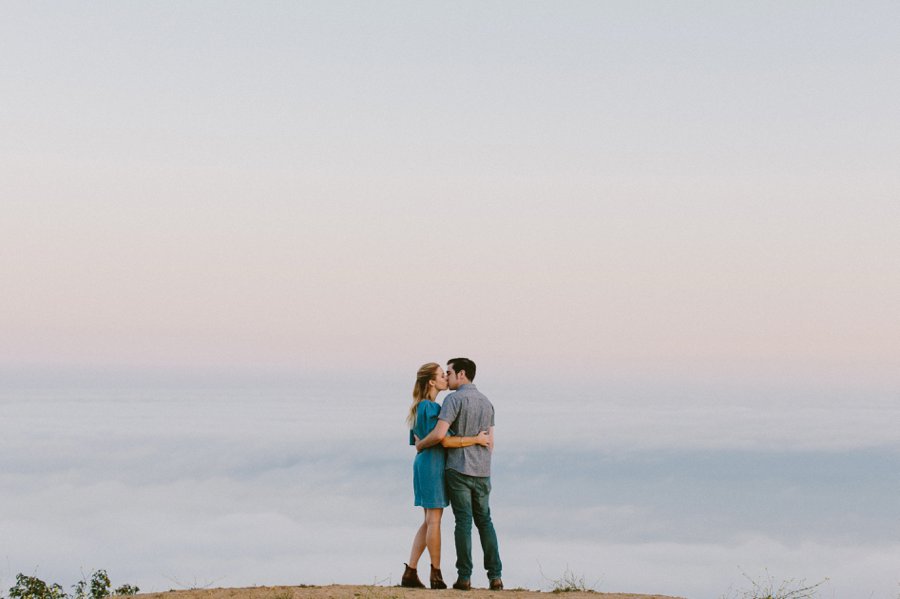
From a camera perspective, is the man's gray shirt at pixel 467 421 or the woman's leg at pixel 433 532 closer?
the man's gray shirt at pixel 467 421

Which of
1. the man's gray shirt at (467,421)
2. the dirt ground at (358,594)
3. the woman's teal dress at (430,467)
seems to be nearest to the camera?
the dirt ground at (358,594)

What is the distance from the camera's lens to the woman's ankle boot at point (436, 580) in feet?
42.6

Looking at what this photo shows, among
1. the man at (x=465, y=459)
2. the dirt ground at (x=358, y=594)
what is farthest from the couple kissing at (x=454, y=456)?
the dirt ground at (x=358, y=594)

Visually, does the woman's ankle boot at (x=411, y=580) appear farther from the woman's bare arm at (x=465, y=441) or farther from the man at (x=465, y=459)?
the woman's bare arm at (x=465, y=441)

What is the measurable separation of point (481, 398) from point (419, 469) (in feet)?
3.52

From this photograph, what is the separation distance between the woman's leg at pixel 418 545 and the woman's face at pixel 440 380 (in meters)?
1.46

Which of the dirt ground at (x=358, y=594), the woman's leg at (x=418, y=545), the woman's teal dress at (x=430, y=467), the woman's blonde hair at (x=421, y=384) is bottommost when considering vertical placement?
the dirt ground at (x=358, y=594)

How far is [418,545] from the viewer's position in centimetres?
1304

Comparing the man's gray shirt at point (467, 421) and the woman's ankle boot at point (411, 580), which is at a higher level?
the man's gray shirt at point (467, 421)

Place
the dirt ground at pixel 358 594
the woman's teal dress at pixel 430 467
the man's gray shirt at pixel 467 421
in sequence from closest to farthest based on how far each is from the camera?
the dirt ground at pixel 358 594 < the man's gray shirt at pixel 467 421 < the woman's teal dress at pixel 430 467

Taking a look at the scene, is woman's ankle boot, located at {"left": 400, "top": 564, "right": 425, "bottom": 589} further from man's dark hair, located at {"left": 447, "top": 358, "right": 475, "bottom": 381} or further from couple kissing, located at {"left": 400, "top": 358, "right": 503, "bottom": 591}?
man's dark hair, located at {"left": 447, "top": 358, "right": 475, "bottom": 381}

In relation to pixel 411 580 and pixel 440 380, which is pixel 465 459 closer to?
pixel 440 380

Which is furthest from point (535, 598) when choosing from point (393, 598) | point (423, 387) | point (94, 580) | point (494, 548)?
point (94, 580)

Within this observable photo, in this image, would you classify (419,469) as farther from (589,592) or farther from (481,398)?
(589,592)
